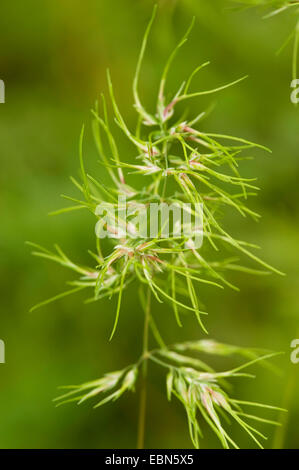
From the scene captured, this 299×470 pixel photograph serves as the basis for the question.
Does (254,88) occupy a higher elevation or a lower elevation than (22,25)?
lower

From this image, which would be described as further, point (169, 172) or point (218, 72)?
point (218, 72)

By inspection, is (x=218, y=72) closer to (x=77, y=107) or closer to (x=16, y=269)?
(x=77, y=107)

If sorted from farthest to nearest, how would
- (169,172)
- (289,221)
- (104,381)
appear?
(289,221) < (104,381) < (169,172)

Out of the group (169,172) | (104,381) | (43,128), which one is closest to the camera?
(169,172)

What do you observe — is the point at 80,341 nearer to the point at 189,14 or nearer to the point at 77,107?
the point at 77,107

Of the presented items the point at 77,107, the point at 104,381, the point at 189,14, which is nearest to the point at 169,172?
the point at 104,381

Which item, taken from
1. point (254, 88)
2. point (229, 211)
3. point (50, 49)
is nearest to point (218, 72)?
point (254, 88)

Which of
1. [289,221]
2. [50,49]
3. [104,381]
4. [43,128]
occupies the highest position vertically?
[50,49]
